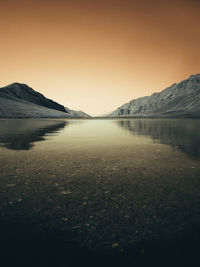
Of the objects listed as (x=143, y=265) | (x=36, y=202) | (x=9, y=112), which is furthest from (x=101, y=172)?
(x=9, y=112)

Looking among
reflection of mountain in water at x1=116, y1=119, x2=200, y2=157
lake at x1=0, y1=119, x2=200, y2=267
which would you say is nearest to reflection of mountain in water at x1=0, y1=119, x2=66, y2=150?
lake at x1=0, y1=119, x2=200, y2=267

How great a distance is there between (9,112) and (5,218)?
188036 mm

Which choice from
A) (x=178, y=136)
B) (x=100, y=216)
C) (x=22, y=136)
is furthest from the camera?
(x=22, y=136)

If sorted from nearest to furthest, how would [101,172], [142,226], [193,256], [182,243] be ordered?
[193,256], [182,243], [142,226], [101,172]

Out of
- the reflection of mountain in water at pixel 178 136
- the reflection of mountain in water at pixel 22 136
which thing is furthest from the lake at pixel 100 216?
the reflection of mountain in water at pixel 22 136

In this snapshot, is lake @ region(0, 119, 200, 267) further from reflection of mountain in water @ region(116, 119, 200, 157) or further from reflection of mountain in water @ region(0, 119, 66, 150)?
reflection of mountain in water @ region(0, 119, 66, 150)

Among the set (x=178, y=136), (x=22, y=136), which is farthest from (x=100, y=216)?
(x=22, y=136)

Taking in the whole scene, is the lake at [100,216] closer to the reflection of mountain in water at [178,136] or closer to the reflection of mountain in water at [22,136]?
the reflection of mountain in water at [178,136]

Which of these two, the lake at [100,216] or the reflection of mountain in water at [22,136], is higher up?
the lake at [100,216]

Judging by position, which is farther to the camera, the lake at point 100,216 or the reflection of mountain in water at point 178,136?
the reflection of mountain in water at point 178,136

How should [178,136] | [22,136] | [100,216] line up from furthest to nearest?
1. [22,136]
2. [178,136]
3. [100,216]

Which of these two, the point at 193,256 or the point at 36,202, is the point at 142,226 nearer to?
the point at 193,256

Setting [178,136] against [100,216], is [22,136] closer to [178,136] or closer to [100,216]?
[178,136]

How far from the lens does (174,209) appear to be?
5164 mm
